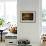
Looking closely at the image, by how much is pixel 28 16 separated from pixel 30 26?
1.25 ft

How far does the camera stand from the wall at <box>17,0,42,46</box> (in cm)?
527

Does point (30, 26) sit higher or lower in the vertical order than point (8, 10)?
lower

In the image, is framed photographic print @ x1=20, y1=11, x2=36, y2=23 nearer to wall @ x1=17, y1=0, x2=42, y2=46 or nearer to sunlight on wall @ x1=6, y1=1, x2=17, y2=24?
wall @ x1=17, y1=0, x2=42, y2=46

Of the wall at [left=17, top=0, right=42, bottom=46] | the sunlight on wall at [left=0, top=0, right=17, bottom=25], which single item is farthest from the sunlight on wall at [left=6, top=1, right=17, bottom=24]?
the wall at [left=17, top=0, right=42, bottom=46]

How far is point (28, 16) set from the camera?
5.34 meters

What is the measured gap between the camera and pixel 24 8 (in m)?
5.29

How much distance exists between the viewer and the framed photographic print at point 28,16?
5.30 metres

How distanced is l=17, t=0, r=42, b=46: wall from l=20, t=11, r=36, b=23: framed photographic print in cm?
11

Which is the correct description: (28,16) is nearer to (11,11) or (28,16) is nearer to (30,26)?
(30,26)

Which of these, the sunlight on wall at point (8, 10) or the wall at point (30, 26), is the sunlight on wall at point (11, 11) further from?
the wall at point (30, 26)

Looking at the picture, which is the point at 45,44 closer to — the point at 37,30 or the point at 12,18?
the point at 37,30

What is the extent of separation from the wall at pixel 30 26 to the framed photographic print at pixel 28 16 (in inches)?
4.4

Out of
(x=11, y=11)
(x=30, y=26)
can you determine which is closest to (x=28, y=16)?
(x=30, y=26)

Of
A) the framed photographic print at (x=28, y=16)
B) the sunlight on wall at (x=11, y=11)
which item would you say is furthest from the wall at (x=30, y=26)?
the sunlight on wall at (x=11, y=11)
